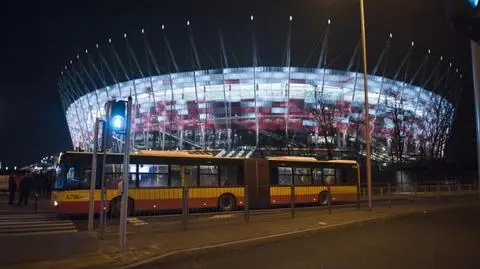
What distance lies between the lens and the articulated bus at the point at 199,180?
60.8 feet

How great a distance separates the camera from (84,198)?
18266 millimetres

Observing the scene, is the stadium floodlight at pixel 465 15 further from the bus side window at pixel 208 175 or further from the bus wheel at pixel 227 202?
the bus wheel at pixel 227 202

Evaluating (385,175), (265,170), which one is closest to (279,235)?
(265,170)

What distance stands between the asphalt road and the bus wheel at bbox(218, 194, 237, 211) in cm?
811

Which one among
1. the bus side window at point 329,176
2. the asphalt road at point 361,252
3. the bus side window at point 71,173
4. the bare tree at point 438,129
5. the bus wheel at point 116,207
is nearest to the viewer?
the asphalt road at point 361,252

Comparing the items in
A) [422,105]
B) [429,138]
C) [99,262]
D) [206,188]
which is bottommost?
[99,262]

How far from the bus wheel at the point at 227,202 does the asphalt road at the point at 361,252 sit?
319 inches

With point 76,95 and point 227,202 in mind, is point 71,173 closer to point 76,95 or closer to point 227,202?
point 227,202

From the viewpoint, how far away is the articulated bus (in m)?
18.5

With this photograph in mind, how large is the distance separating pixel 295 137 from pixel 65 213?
2064 inches

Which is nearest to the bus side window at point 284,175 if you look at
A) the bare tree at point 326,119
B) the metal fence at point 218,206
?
the metal fence at point 218,206

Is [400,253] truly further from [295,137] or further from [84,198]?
[295,137]

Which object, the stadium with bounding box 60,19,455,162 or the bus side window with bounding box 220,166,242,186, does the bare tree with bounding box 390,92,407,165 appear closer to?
the stadium with bounding box 60,19,455,162

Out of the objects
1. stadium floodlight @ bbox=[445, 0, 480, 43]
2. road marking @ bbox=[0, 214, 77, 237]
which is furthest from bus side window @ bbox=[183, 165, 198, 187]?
stadium floodlight @ bbox=[445, 0, 480, 43]
